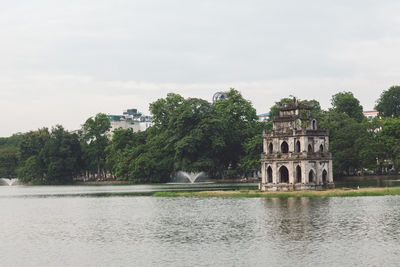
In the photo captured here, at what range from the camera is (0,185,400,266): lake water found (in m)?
36.4

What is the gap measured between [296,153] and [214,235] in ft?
142

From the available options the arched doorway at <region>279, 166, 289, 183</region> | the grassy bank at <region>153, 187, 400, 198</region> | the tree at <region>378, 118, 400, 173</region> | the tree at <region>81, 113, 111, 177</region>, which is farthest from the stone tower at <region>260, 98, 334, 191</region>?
the tree at <region>81, 113, 111, 177</region>

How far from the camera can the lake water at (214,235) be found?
36.4 metres

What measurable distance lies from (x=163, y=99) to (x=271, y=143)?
80.0 metres

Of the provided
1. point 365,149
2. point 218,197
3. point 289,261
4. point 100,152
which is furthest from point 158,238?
point 100,152

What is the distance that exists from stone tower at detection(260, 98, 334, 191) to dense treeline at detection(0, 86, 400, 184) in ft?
133

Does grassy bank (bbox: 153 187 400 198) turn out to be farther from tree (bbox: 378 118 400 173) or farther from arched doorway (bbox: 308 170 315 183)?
tree (bbox: 378 118 400 173)

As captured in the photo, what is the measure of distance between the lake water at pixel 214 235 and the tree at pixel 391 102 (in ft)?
371

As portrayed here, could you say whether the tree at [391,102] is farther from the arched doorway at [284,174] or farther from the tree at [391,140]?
the arched doorway at [284,174]

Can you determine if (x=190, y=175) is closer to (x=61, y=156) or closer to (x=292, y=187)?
(x=61, y=156)

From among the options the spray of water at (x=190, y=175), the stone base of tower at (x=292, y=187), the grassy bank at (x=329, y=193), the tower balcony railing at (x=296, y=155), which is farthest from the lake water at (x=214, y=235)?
the spray of water at (x=190, y=175)

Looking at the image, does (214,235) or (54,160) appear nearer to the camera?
(214,235)

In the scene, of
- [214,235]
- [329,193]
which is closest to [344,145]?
[329,193]

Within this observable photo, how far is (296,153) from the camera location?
87.2m
